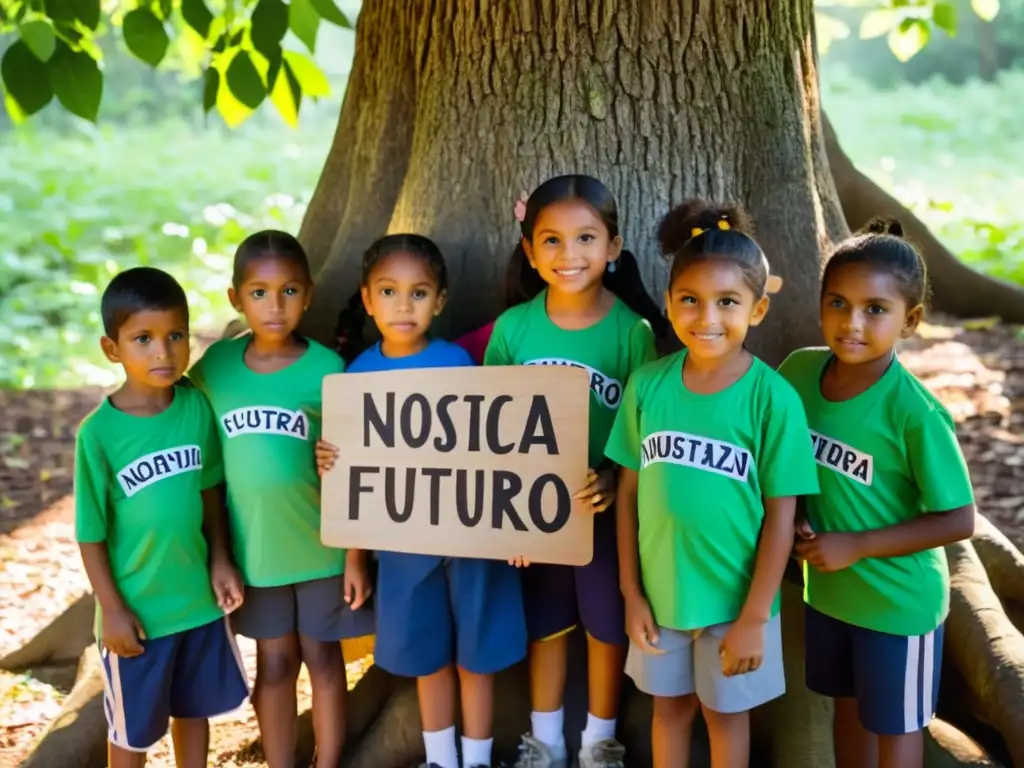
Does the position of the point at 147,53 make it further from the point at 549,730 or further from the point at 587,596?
the point at 549,730

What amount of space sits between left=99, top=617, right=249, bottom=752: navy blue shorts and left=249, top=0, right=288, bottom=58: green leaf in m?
1.83

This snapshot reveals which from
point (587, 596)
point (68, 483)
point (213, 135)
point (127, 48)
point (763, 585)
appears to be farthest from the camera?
point (213, 135)

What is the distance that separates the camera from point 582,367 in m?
2.57

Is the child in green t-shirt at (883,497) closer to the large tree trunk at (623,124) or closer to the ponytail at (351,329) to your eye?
the large tree trunk at (623,124)

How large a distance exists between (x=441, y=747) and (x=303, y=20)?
240 cm

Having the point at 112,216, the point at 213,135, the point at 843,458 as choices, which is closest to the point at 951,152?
the point at 112,216

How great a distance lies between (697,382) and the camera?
2.40 m

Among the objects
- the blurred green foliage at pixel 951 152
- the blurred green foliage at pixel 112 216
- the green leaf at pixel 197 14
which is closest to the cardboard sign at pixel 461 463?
the green leaf at pixel 197 14

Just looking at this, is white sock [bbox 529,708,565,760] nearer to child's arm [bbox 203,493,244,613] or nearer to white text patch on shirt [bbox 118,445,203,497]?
child's arm [bbox 203,493,244,613]

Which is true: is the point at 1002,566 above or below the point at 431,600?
below

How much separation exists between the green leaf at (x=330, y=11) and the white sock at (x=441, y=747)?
2193 millimetres

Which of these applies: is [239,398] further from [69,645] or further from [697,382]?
[69,645]

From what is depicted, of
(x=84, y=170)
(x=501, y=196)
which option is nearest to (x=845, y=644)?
(x=501, y=196)

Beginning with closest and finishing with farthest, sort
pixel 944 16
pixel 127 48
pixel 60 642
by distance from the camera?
pixel 127 48, pixel 60 642, pixel 944 16
